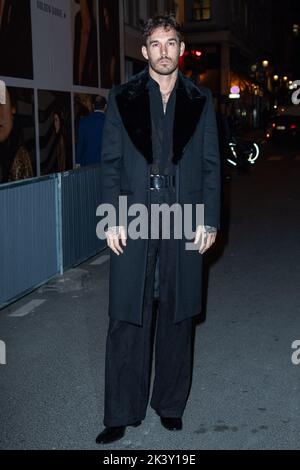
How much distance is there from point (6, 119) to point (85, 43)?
4.51 metres

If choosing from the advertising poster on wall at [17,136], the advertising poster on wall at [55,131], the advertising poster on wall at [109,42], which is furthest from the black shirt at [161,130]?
the advertising poster on wall at [109,42]

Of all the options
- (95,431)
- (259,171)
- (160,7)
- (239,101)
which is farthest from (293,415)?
(239,101)

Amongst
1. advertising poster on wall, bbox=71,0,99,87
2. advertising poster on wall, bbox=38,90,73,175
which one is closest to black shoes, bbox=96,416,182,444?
advertising poster on wall, bbox=38,90,73,175

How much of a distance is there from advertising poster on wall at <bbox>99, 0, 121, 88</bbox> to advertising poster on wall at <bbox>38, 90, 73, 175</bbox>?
271 cm

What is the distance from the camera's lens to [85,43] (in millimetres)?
14914

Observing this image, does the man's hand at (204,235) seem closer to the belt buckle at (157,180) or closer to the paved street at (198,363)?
the belt buckle at (157,180)

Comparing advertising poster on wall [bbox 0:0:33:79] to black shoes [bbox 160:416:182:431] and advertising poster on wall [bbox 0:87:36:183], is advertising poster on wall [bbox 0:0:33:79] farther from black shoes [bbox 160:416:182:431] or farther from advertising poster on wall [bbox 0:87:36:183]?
black shoes [bbox 160:416:182:431]

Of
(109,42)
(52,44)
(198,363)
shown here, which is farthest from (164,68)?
(109,42)

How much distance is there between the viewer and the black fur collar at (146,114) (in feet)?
12.4

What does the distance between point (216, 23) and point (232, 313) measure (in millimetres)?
40882

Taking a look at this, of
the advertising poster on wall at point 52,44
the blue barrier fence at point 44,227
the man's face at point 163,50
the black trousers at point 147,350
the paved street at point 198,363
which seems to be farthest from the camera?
the advertising poster on wall at point 52,44

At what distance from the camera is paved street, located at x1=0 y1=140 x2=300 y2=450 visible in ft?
13.2

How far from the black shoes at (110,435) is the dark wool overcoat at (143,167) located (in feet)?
2.06
